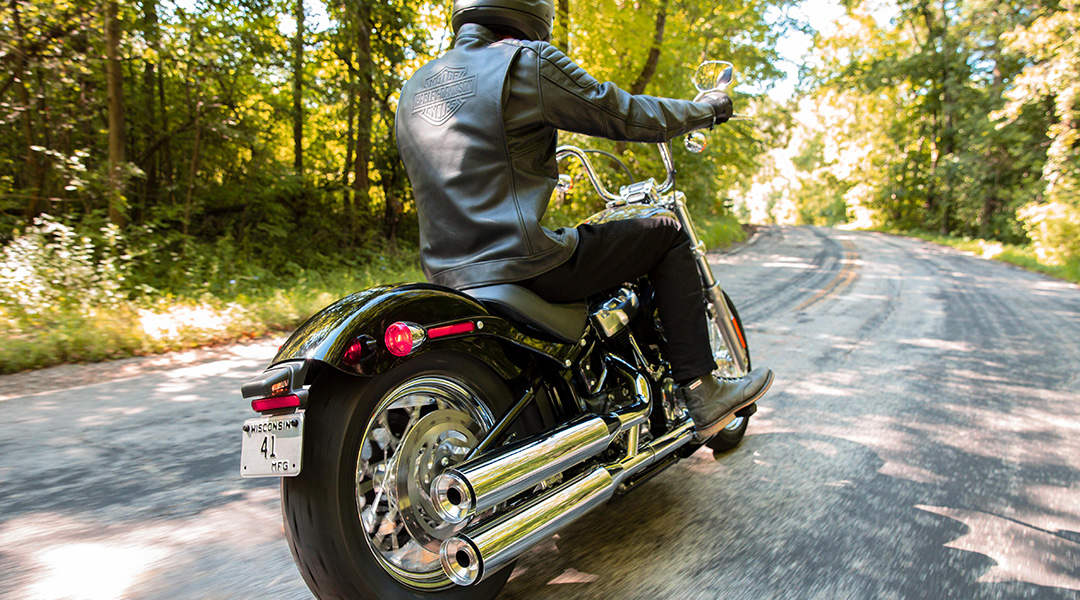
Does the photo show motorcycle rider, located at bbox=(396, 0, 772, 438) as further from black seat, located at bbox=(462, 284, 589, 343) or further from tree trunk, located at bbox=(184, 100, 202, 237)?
tree trunk, located at bbox=(184, 100, 202, 237)

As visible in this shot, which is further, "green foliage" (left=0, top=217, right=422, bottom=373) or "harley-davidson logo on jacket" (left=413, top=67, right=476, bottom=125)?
"green foliage" (left=0, top=217, right=422, bottom=373)

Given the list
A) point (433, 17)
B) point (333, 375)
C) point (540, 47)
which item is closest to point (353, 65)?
point (433, 17)

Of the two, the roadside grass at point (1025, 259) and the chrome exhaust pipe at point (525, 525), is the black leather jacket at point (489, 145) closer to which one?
the chrome exhaust pipe at point (525, 525)

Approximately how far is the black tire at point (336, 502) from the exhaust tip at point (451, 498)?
203 millimetres

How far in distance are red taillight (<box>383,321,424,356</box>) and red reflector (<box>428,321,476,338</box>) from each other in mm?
59

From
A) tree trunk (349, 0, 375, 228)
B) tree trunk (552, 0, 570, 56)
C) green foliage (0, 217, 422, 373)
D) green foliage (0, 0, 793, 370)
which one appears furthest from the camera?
tree trunk (552, 0, 570, 56)

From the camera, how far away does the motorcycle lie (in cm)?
168

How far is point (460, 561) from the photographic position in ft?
5.62

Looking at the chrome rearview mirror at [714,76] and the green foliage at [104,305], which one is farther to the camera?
the green foliage at [104,305]

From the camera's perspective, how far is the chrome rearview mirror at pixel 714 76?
9.55 feet

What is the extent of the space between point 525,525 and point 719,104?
6.51 ft

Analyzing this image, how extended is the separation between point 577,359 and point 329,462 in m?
1.08

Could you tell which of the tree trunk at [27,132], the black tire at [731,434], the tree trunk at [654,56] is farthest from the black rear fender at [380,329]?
the tree trunk at [654,56]

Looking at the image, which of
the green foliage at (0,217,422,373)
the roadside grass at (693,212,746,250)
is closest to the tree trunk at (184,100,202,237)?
the green foliage at (0,217,422,373)
